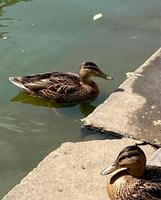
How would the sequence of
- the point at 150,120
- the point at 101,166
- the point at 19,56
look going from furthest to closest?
the point at 19,56
the point at 150,120
the point at 101,166

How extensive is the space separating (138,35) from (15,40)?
1804 mm

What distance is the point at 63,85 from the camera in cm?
724

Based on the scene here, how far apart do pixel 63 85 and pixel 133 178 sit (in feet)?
8.61

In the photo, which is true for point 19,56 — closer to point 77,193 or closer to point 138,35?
point 138,35

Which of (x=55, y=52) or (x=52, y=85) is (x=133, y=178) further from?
(x=55, y=52)

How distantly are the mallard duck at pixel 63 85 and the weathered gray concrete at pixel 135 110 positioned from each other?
1.54ft

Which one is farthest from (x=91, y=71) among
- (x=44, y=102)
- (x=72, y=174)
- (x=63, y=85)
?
(x=72, y=174)

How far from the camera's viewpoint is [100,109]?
6.30 m

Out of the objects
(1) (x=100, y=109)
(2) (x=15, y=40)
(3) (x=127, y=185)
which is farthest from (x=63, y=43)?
(3) (x=127, y=185)

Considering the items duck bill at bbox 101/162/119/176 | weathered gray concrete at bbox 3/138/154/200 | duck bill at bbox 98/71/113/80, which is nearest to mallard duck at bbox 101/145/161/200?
duck bill at bbox 101/162/119/176

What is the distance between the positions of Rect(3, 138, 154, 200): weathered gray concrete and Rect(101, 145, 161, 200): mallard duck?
8.7 inches

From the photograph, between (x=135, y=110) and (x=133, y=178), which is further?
(x=135, y=110)

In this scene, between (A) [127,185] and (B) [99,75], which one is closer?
(A) [127,185]

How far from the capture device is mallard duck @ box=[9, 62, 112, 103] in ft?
23.2
